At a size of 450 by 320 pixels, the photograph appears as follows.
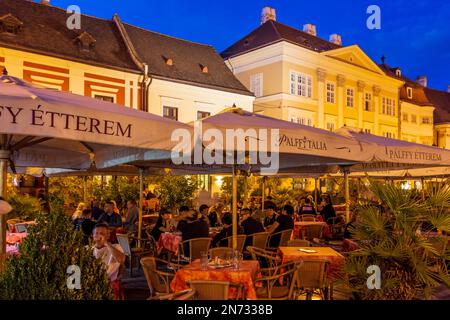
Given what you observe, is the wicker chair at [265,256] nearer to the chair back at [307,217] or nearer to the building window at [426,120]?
the chair back at [307,217]

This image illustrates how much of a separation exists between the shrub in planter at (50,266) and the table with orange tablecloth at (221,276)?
1.75m

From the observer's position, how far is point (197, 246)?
825 cm

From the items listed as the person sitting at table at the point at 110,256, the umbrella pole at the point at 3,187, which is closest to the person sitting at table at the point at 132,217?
the person sitting at table at the point at 110,256

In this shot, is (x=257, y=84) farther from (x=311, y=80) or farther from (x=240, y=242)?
(x=240, y=242)

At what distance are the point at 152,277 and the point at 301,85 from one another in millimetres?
26414

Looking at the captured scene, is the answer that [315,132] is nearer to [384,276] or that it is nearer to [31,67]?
[384,276]

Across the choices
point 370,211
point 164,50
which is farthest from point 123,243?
point 164,50

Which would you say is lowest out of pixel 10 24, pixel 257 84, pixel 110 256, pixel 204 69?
pixel 110 256

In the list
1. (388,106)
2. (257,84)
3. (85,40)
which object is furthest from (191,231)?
(388,106)

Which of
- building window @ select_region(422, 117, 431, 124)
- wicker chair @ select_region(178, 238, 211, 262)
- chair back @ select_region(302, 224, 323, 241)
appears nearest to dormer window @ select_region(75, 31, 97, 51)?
chair back @ select_region(302, 224, 323, 241)

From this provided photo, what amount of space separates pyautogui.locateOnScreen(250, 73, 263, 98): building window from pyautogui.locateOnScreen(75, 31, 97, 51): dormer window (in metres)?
11.9

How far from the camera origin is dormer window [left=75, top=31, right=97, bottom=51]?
22309 mm

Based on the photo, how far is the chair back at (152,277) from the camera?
5781mm

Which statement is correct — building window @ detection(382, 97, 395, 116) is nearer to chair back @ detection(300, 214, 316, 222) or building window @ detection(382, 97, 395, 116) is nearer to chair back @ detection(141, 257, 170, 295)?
chair back @ detection(300, 214, 316, 222)
